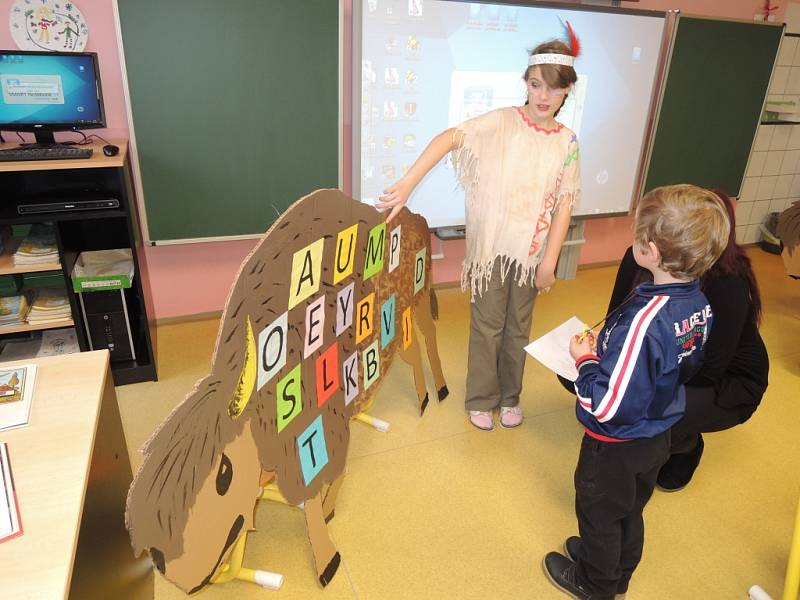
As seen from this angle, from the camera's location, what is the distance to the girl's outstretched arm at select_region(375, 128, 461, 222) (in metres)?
1.78

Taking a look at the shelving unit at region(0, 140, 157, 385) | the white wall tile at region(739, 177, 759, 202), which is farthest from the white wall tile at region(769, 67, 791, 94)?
the shelving unit at region(0, 140, 157, 385)

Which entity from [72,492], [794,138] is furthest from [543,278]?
[794,138]

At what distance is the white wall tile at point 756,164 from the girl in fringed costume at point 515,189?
3174 mm

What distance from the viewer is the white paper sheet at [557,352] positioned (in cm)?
173

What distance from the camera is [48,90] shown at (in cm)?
226

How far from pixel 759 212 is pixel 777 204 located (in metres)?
0.19

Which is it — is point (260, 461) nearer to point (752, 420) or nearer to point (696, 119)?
point (752, 420)

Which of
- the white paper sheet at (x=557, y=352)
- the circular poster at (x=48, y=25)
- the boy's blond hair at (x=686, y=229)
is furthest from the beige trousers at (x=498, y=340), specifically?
the circular poster at (x=48, y=25)

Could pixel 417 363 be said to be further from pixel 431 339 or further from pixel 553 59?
pixel 553 59

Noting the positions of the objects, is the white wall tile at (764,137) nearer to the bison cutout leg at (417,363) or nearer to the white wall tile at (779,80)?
the white wall tile at (779,80)

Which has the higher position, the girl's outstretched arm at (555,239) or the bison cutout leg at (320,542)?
the girl's outstretched arm at (555,239)

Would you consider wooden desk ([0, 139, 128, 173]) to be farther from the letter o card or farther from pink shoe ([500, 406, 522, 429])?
pink shoe ([500, 406, 522, 429])

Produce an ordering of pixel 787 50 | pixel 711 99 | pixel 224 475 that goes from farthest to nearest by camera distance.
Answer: pixel 787 50 → pixel 711 99 → pixel 224 475

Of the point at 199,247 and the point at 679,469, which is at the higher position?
the point at 199,247
